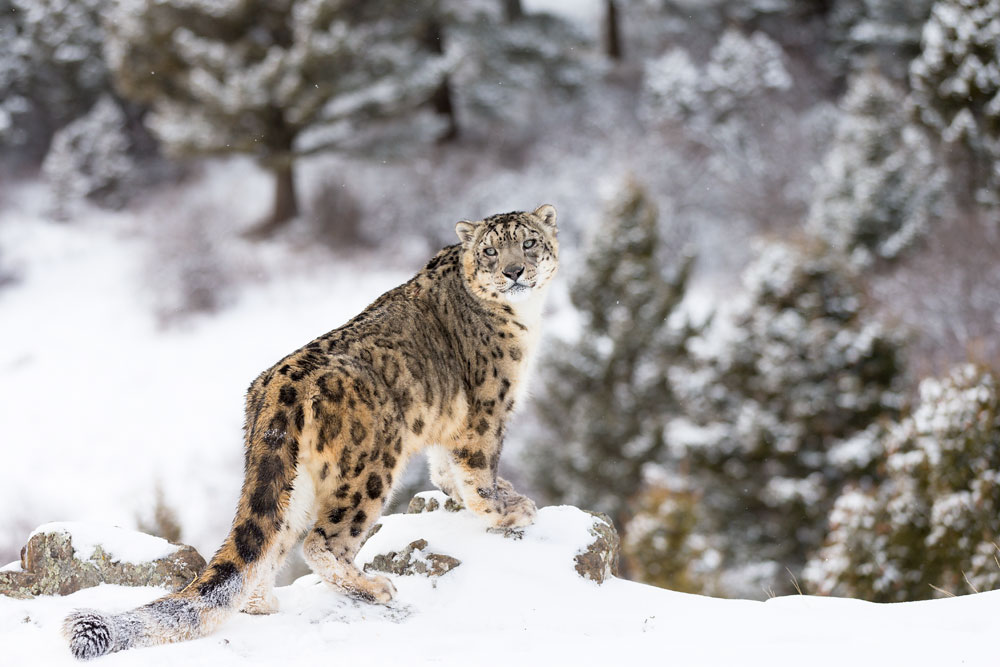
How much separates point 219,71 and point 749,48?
19.0 m

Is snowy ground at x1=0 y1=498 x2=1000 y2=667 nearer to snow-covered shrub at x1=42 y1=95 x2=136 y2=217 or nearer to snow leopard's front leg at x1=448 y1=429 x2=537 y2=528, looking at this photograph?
snow leopard's front leg at x1=448 y1=429 x2=537 y2=528

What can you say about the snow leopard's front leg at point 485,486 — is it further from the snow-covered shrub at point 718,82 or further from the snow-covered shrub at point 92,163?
the snow-covered shrub at point 92,163

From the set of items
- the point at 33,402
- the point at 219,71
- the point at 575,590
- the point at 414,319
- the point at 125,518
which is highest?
the point at 219,71

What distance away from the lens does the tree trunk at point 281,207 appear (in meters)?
32.3

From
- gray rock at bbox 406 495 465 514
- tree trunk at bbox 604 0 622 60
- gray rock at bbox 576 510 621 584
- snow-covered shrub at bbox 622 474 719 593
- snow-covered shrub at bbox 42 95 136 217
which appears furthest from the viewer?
tree trunk at bbox 604 0 622 60

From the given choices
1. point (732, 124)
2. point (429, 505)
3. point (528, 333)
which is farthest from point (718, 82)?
point (528, 333)

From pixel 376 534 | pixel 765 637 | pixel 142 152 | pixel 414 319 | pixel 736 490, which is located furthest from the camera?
pixel 142 152

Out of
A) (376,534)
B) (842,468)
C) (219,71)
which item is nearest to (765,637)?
(376,534)

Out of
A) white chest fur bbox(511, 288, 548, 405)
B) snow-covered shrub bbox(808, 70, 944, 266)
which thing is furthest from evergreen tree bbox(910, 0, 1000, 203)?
white chest fur bbox(511, 288, 548, 405)

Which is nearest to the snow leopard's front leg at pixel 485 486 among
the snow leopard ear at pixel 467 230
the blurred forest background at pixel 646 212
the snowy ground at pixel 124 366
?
the snow leopard ear at pixel 467 230

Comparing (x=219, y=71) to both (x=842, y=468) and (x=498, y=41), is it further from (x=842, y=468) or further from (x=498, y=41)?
(x=842, y=468)

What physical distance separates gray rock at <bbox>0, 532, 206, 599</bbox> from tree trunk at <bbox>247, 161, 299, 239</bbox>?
2742 centimetres

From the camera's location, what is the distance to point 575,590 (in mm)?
5891

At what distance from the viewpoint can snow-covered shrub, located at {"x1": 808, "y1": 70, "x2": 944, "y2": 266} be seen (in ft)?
90.4
